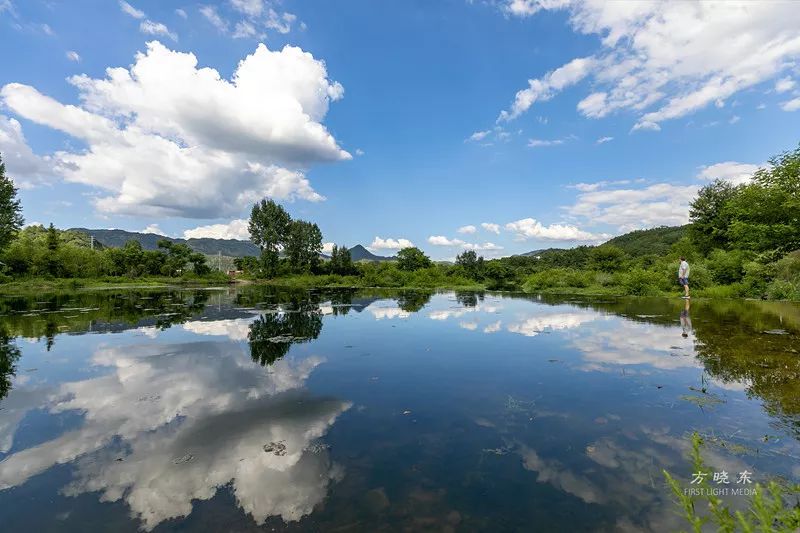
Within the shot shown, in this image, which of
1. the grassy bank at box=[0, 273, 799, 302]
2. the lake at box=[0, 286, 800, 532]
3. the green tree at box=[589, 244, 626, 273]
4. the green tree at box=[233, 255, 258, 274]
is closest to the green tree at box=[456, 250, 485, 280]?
the grassy bank at box=[0, 273, 799, 302]

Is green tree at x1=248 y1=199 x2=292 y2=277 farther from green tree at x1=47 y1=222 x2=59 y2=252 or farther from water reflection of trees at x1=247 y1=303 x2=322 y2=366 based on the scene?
water reflection of trees at x1=247 y1=303 x2=322 y2=366

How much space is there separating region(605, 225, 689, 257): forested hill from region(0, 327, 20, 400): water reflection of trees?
10120cm

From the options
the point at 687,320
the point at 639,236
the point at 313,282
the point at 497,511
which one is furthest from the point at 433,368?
the point at 639,236

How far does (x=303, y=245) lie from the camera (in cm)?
7294

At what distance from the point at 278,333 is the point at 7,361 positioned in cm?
638

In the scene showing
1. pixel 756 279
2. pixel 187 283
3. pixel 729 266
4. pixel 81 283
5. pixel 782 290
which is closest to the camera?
pixel 782 290

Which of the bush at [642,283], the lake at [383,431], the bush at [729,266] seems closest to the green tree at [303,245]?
the bush at [642,283]

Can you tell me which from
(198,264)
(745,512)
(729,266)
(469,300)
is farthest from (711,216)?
(198,264)

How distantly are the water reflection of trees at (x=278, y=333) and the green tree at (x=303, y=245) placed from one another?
55.1 meters

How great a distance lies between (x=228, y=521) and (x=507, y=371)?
605 cm

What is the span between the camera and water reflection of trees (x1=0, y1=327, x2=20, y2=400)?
707cm

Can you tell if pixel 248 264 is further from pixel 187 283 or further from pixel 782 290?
pixel 782 290

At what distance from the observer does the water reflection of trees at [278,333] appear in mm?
9703

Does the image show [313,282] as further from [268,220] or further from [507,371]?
[507,371]
